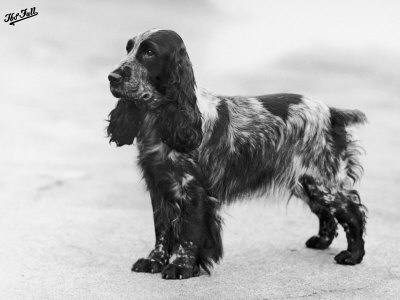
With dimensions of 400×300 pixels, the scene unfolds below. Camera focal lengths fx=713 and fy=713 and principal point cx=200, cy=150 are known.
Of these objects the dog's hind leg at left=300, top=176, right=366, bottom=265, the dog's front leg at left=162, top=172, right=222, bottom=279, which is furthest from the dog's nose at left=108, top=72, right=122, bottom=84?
the dog's hind leg at left=300, top=176, right=366, bottom=265

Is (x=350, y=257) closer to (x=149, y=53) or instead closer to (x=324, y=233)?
(x=324, y=233)

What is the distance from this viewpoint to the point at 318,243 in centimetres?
648

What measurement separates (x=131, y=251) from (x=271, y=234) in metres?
1.55

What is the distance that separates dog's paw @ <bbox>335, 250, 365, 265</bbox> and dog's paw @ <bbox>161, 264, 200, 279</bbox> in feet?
4.47

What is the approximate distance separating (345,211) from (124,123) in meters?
1.99

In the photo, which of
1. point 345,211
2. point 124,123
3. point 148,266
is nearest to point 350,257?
point 345,211

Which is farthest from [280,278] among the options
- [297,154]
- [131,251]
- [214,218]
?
[131,251]

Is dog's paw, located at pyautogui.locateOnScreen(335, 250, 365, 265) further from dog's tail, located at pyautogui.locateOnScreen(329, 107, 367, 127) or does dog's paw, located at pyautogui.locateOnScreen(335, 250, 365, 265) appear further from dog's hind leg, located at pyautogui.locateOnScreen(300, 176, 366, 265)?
dog's tail, located at pyautogui.locateOnScreen(329, 107, 367, 127)

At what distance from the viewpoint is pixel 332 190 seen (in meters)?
5.95

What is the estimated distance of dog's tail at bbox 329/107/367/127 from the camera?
6.01m

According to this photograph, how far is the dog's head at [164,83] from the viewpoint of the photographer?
4945 millimetres

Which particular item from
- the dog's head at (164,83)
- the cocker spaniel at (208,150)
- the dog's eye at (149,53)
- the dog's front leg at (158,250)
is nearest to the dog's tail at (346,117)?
the cocker spaniel at (208,150)

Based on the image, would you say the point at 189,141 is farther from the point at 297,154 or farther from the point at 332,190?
the point at 332,190

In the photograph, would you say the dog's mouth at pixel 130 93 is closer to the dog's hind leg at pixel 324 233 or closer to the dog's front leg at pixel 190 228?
the dog's front leg at pixel 190 228
